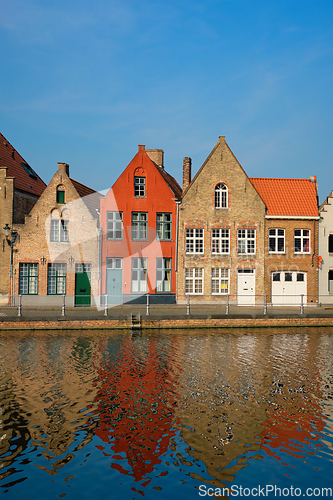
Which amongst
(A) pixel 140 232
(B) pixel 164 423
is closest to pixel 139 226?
(A) pixel 140 232

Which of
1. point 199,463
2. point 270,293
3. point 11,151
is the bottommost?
point 199,463

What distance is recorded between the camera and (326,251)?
30625 mm

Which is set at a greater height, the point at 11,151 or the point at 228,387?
the point at 11,151

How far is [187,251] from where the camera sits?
30.1 m

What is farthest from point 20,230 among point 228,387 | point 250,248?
point 228,387

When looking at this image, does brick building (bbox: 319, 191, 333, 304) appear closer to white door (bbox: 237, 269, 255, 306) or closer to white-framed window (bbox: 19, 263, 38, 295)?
white door (bbox: 237, 269, 255, 306)

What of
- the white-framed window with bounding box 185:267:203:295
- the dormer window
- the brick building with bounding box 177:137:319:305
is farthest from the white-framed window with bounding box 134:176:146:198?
the white-framed window with bounding box 185:267:203:295

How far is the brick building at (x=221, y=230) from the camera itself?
2995 cm

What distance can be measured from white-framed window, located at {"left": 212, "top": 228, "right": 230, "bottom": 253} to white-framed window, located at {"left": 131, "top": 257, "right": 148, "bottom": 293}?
5331 millimetres

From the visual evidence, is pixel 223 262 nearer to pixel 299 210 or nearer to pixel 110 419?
pixel 299 210

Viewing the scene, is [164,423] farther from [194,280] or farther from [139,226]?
[139,226]

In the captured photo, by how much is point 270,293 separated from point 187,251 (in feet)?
22.8

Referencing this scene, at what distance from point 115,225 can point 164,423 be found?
2211cm

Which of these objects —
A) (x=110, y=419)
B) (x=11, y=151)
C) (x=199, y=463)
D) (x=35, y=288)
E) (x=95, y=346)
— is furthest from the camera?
(x=11, y=151)
